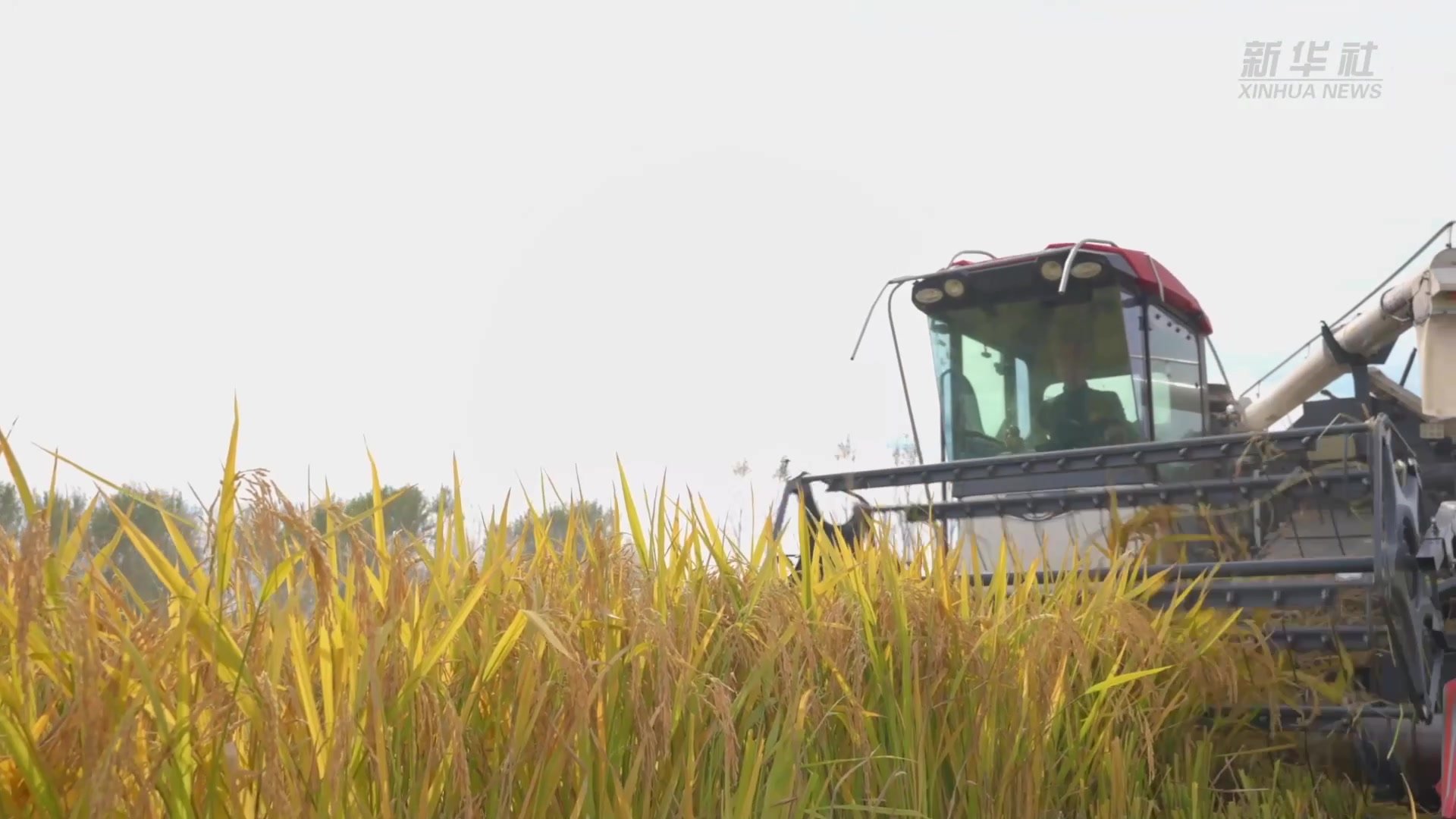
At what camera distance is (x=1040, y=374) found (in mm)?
6316

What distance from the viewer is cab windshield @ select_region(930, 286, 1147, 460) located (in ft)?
20.1

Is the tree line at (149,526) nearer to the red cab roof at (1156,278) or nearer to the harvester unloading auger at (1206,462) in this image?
the harvester unloading auger at (1206,462)

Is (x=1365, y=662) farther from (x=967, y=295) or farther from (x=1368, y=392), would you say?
(x=1368, y=392)

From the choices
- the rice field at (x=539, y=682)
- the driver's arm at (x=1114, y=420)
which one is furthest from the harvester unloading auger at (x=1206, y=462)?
the rice field at (x=539, y=682)

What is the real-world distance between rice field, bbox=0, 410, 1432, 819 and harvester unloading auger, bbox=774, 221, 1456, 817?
0.61 metres

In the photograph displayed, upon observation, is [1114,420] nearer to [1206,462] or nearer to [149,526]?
[1206,462]

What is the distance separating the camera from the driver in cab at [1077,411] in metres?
6.10

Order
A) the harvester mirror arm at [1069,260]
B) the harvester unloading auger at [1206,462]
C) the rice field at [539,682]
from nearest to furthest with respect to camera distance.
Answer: the rice field at [539,682]
the harvester unloading auger at [1206,462]
the harvester mirror arm at [1069,260]

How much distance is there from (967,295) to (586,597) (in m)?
4.61

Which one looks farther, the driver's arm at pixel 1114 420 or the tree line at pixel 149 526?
the driver's arm at pixel 1114 420

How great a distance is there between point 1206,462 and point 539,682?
4.62m

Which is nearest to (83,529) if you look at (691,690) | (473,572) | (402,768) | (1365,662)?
(402,768)

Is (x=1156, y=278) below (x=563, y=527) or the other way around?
the other way around

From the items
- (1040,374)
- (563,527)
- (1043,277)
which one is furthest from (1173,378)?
(563,527)
